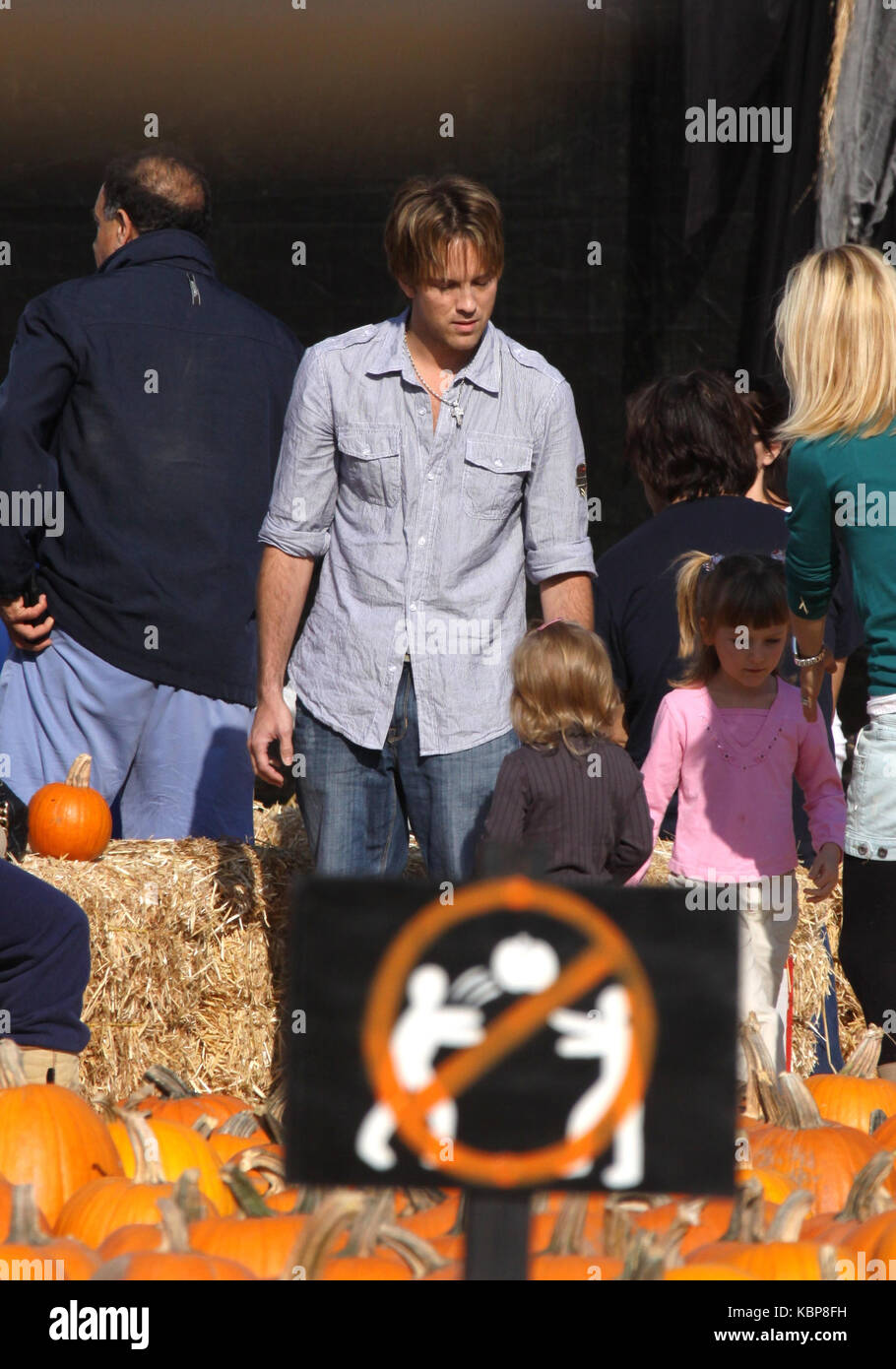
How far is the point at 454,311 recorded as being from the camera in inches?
132

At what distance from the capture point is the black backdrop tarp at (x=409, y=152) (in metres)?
6.05

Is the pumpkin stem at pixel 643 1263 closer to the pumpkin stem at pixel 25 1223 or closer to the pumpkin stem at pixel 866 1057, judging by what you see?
the pumpkin stem at pixel 25 1223

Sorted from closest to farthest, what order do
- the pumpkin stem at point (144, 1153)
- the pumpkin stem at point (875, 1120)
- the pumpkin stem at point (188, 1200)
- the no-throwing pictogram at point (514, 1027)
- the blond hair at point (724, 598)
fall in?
the no-throwing pictogram at point (514, 1027), the pumpkin stem at point (188, 1200), the pumpkin stem at point (144, 1153), the pumpkin stem at point (875, 1120), the blond hair at point (724, 598)

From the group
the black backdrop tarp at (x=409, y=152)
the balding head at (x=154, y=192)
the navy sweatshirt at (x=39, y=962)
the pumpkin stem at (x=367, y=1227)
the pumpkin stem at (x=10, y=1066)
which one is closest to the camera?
the pumpkin stem at (x=367, y=1227)

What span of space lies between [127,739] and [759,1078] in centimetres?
226

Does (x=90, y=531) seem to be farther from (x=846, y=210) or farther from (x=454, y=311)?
(x=846, y=210)

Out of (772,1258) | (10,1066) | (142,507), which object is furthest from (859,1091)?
(142,507)

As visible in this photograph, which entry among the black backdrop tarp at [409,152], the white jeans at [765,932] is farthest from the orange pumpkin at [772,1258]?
the black backdrop tarp at [409,152]

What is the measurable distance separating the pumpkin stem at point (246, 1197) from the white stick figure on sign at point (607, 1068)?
76 centimetres

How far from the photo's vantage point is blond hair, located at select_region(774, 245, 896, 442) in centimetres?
299

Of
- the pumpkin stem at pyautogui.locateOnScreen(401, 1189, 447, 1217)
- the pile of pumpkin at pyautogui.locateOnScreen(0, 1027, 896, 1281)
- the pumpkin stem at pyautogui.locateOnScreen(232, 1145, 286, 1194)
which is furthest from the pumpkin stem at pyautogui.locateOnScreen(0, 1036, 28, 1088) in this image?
the pumpkin stem at pyautogui.locateOnScreen(401, 1189, 447, 1217)

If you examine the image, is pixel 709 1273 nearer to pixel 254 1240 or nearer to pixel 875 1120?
pixel 254 1240

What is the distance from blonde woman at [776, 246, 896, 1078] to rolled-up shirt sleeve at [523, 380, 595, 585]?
22.0 inches
